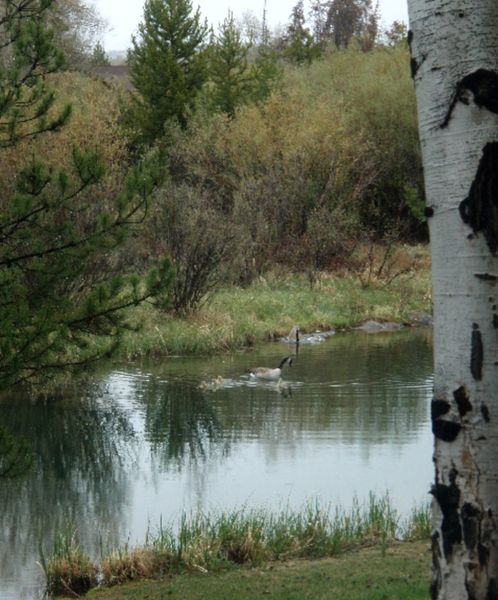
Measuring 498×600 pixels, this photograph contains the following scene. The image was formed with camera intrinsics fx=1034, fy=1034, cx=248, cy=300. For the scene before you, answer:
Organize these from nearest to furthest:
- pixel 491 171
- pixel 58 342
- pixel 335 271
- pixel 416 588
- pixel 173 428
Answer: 1. pixel 491 171
2. pixel 416 588
3. pixel 58 342
4. pixel 173 428
5. pixel 335 271

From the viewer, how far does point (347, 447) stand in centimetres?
1162

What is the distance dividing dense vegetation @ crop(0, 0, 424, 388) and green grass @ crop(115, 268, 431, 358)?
436 mm

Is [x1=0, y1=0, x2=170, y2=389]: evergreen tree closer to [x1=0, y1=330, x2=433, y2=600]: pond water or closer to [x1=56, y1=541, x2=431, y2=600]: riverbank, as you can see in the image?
[x1=56, y1=541, x2=431, y2=600]: riverbank

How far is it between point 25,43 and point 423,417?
7.73 m

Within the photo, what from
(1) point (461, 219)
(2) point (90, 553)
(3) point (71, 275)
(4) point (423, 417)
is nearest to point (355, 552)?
(2) point (90, 553)

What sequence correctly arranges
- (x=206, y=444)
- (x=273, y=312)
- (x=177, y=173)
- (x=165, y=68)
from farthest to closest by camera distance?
(x=165, y=68), (x=177, y=173), (x=273, y=312), (x=206, y=444)

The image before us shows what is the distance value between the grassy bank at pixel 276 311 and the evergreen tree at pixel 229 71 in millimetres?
10820

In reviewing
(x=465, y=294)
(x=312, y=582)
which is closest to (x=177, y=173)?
(x=312, y=582)

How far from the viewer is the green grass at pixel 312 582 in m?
5.62

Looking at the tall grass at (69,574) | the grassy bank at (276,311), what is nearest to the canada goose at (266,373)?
the grassy bank at (276,311)

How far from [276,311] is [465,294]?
17.9m

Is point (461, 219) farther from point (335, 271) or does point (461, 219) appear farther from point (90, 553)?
point (335, 271)

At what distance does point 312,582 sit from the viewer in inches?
233

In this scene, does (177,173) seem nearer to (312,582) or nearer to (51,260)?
(51,260)
